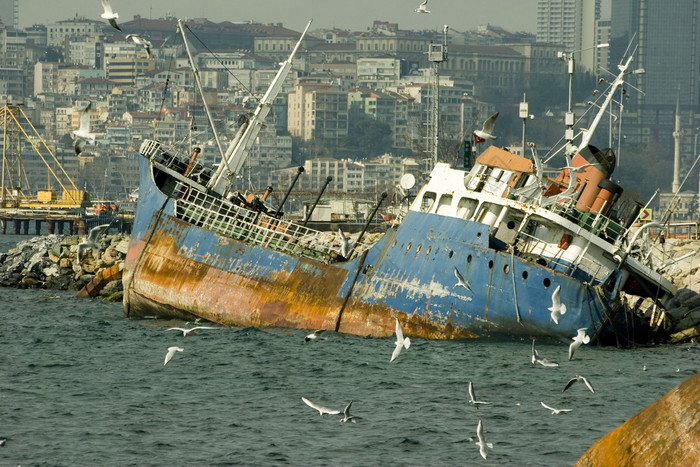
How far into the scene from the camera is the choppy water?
21109mm

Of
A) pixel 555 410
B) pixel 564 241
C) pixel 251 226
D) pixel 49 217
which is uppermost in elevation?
pixel 564 241

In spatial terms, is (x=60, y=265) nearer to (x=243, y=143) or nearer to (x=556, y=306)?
(x=243, y=143)

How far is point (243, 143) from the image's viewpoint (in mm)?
38750

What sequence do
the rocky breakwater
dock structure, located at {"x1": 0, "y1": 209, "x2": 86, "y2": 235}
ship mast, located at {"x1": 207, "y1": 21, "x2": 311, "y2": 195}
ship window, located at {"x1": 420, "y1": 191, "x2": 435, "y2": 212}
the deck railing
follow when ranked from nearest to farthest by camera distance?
ship window, located at {"x1": 420, "y1": 191, "x2": 435, "y2": 212} → the deck railing → ship mast, located at {"x1": 207, "y1": 21, "x2": 311, "y2": 195} → the rocky breakwater → dock structure, located at {"x1": 0, "y1": 209, "x2": 86, "y2": 235}

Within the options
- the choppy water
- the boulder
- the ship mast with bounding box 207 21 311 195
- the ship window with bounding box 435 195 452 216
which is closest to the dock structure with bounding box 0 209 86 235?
the ship mast with bounding box 207 21 311 195

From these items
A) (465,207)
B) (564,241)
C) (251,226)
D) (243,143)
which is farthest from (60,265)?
(564,241)

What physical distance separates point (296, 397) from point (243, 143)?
1481 centimetres

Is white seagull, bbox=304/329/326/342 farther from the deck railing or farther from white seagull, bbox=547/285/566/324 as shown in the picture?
white seagull, bbox=547/285/566/324

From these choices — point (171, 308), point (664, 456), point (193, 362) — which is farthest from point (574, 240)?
point (664, 456)

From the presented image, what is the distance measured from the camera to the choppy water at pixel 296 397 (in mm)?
21109

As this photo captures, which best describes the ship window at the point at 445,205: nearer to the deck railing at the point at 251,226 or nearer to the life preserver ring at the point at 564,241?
the deck railing at the point at 251,226

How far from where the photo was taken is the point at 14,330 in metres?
35.7

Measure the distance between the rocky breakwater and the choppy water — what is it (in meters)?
12.8

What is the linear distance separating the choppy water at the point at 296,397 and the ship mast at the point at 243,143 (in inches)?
213
